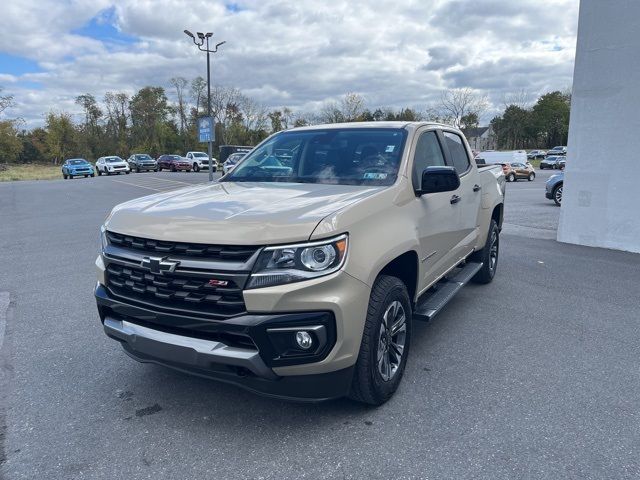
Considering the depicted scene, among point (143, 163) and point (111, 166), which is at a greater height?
point (143, 163)

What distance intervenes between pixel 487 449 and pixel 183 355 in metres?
1.77

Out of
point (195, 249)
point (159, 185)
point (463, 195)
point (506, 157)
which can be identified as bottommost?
point (159, 185)

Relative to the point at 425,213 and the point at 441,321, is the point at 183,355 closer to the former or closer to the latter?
the point at 425,213

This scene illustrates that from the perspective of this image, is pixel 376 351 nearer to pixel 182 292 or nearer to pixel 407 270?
pixel 407 270

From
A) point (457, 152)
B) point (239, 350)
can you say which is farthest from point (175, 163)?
point (239, 350)

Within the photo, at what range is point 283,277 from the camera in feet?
8.11

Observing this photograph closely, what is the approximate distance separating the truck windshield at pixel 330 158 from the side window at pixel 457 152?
1.09m

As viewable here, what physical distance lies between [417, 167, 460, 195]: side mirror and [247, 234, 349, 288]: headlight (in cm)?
119

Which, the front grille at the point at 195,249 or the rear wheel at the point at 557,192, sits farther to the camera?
the rear wheel at the point at 557,192

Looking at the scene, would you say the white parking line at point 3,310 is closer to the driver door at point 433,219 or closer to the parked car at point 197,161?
the driver door at point 433,219

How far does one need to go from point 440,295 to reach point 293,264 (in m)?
2.13

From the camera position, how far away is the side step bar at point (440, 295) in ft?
12.1

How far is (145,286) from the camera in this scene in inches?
111

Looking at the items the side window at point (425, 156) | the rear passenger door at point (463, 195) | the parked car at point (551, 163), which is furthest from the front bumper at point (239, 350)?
the parked car at point (551, 163)
